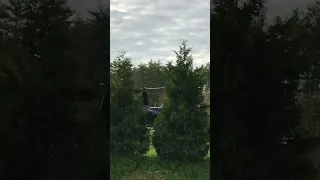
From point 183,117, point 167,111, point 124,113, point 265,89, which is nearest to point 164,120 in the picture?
point 167,111

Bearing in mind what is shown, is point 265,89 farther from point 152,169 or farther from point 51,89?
point 152,169

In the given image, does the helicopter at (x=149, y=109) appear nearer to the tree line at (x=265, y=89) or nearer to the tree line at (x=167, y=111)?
the tree line at (x=167, y=111)

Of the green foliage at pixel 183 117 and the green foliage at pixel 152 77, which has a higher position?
the green foliage at pixel 152 77

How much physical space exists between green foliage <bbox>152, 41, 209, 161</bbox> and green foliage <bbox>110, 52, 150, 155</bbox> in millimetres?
284

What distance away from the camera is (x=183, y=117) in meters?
4.79

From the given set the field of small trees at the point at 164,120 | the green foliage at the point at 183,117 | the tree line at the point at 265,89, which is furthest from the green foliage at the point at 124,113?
the tree line at the point at 265,89

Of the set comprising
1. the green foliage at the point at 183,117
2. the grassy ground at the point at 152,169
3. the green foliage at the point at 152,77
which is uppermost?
the green foliage at the point at 152,77

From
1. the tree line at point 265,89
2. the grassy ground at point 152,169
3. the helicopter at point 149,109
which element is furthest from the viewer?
the helicopter at point 149,109

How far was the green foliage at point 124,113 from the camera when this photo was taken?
15.8ft

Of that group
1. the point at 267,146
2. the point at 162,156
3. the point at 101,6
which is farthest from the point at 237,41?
the point at 162,156

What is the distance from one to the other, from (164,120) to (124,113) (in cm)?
56

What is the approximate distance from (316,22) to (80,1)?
1.99 m

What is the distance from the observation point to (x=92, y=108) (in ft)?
9.95

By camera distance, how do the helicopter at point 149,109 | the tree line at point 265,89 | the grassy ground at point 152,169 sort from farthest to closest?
the helicopter at point 149,109, the grassy ground at point 152,169, the tree line at point 265,89
